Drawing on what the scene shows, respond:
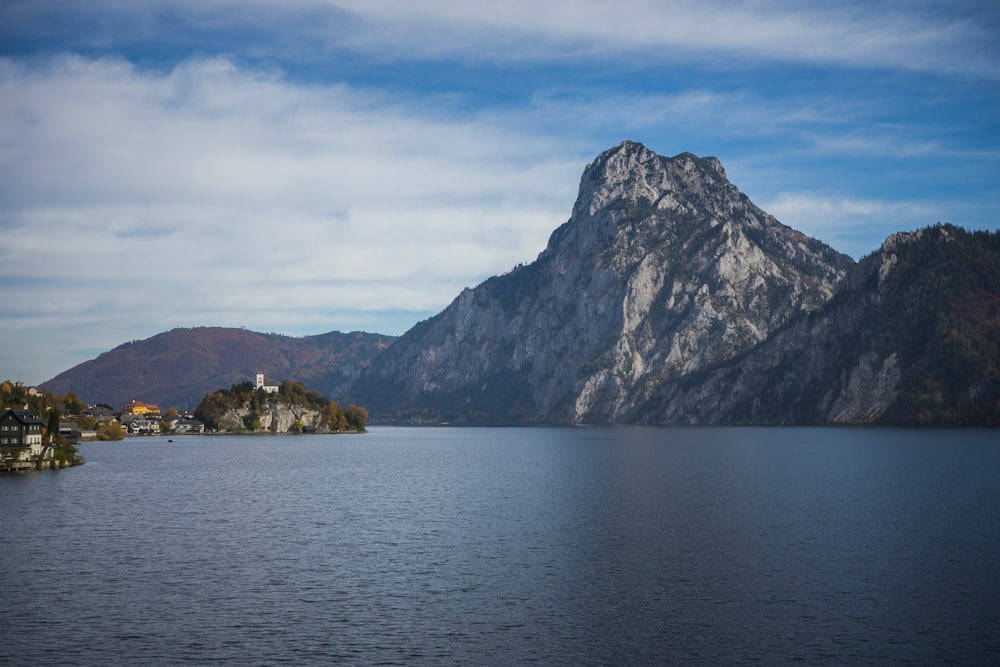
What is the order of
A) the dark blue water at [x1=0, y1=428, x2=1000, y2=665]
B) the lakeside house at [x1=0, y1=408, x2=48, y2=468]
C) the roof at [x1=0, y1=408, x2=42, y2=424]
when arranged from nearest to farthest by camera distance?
the dark blue water at [x1=0, y1=428, x2=1000, y2=665] → the lakeside house at [x1=0, y1=408, x2=48, y2=468] → the roof at [x1=0, y1=408, x2=42, y2=424]

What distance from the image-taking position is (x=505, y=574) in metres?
63.4

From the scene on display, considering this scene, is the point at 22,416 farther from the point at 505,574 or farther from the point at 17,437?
the point at 505,574

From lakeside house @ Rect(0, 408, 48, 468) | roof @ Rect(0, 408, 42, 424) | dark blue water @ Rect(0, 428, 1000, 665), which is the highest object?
roof @ Rect(0, 408, 42, 424)

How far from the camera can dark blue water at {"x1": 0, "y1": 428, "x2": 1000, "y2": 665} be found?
153 feet

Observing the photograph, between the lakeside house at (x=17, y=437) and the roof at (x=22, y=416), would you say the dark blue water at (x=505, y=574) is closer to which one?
the lakeside house at (x=17, y=437)

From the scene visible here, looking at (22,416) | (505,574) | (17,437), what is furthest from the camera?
(17,437)

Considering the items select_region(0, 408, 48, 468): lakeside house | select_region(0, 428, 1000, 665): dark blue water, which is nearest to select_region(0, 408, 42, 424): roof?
select_region(0, 408, 48, 468): lakeside house

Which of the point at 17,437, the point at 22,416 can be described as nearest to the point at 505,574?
the point at 22,416

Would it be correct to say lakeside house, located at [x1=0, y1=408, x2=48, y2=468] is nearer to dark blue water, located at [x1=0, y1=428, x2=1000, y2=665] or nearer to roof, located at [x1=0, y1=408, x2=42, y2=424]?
roof, located at [x1=0, y1=408, x2=42, y2=424]

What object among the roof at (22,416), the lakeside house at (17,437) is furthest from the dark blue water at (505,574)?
the roof at (22,416)

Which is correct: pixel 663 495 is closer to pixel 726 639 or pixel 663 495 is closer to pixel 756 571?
pixel 756 571

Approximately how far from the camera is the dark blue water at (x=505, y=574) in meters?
46.5

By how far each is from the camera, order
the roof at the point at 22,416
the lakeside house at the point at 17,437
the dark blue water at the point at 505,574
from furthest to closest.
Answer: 1. the roof at the point at 22,416
2. the lakeside house at the point at 17,437
3. the dark blue water at the point at 505,574

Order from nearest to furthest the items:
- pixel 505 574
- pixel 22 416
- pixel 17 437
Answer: pixel 505 574, pixel 22 416, pixel 17 437
